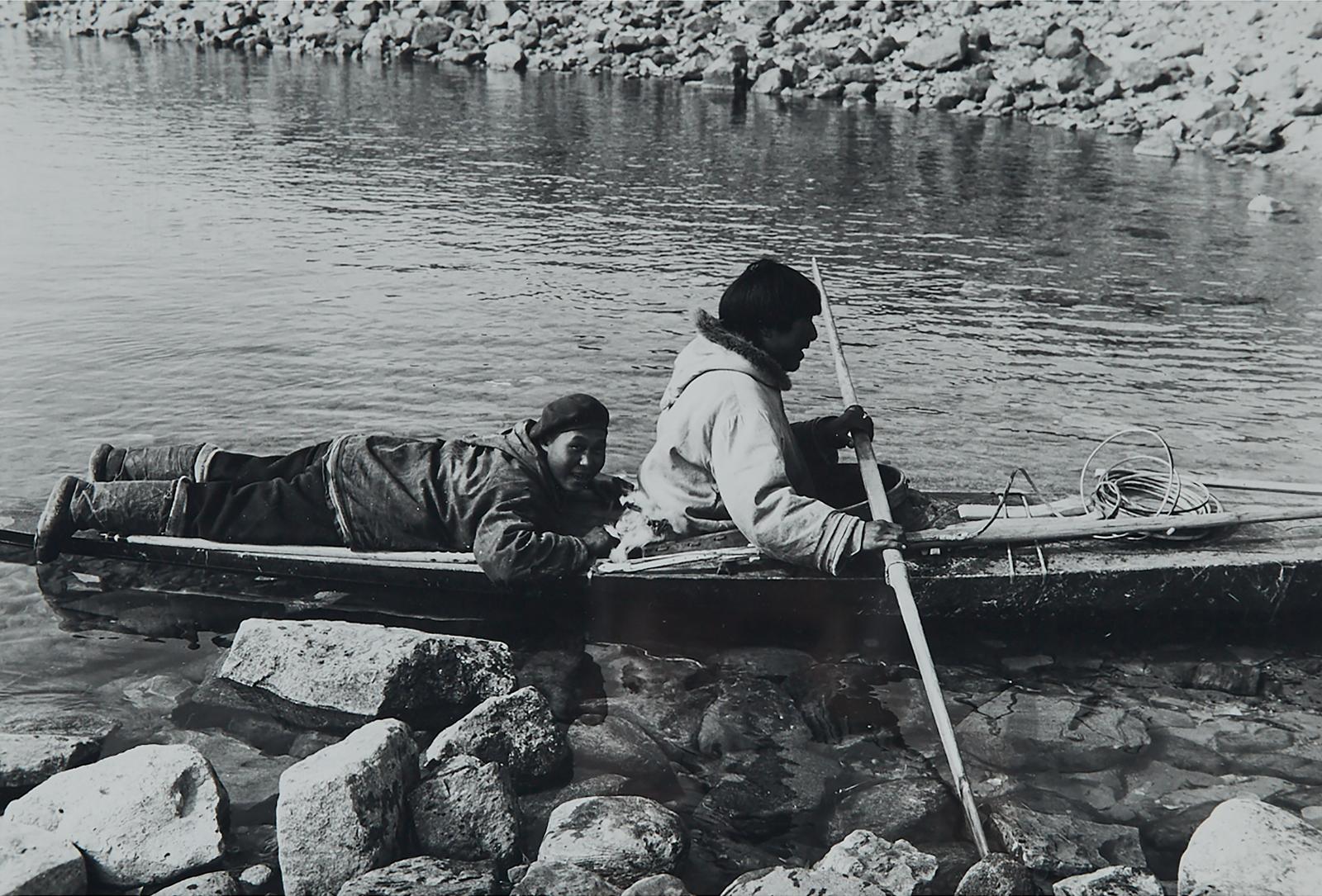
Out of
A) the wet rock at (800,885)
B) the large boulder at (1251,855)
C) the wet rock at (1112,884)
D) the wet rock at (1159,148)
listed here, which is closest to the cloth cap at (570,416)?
the wet rock at (800,885)

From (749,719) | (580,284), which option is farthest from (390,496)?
(580,284)

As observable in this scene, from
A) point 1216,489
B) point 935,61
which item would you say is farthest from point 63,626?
point 935,61

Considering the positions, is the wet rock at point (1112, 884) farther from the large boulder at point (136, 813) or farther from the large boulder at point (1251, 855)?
the large boulder at point (136, 813)

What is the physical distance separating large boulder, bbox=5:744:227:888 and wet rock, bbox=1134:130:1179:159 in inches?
916

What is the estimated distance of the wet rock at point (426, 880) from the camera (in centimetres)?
425

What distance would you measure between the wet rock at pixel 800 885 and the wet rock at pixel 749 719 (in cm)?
133

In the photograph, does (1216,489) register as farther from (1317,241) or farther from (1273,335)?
(1317,241)

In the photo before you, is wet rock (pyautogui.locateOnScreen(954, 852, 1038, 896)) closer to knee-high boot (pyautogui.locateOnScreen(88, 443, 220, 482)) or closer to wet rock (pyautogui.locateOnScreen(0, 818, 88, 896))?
wet rock (pyautogui.locateOnScreen(0, 818, 88, 896))

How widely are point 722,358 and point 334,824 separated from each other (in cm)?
274

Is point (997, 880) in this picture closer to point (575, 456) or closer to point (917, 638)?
point (917, 638)

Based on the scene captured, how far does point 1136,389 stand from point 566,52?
94.9 feet

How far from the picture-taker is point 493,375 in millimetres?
11172

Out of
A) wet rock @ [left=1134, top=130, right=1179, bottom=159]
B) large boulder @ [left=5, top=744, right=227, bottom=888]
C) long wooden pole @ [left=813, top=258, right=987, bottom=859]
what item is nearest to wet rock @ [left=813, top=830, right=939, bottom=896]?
long wooden pole @ [left=813, top=258, right=987, bottom=859]

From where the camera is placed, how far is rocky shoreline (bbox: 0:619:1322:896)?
14.5 ft
